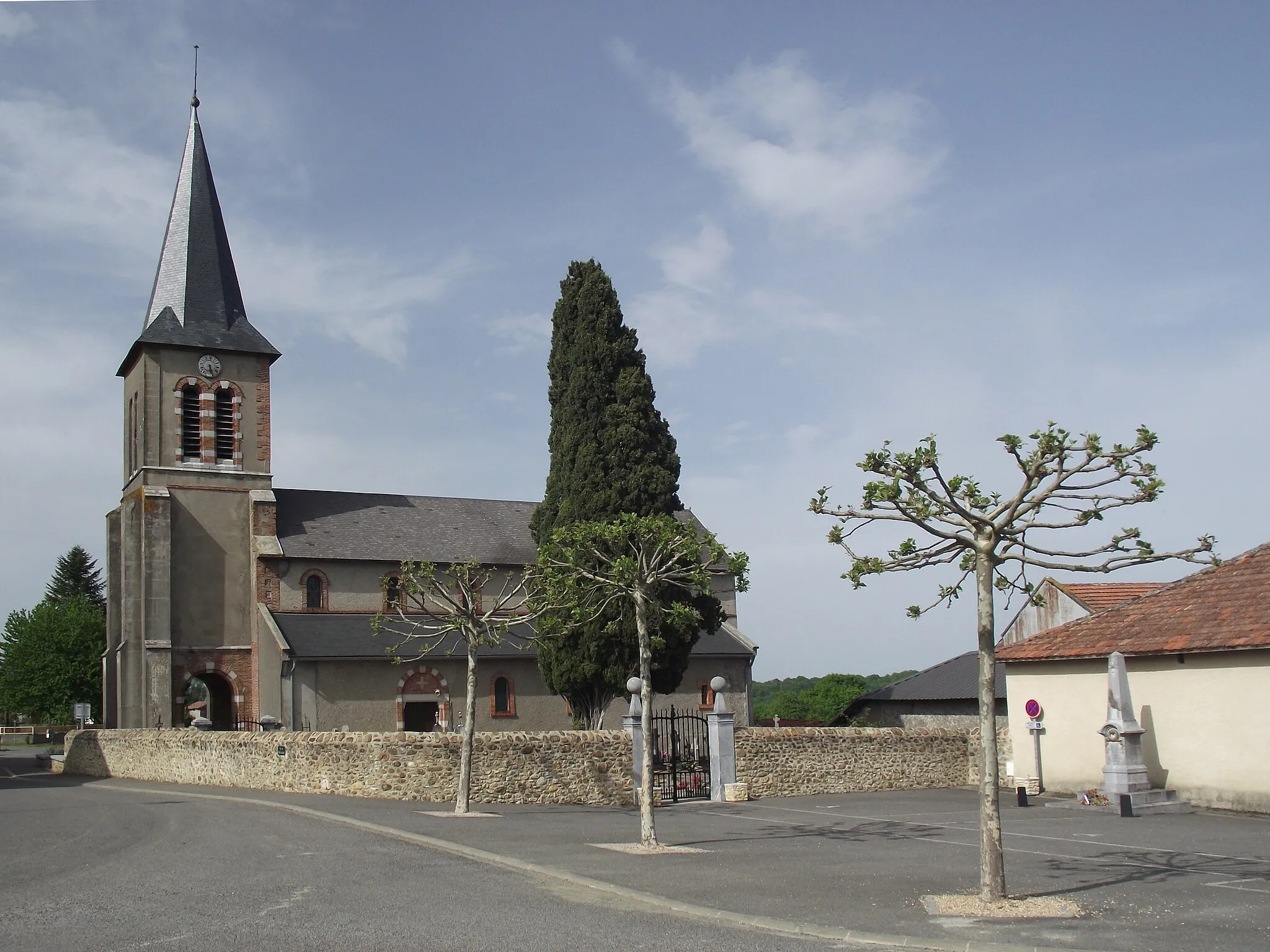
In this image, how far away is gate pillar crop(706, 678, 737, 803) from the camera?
24.3m

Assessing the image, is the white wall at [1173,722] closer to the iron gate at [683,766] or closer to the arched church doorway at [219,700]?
the iron gate at [683,766]

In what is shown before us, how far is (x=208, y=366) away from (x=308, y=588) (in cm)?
892

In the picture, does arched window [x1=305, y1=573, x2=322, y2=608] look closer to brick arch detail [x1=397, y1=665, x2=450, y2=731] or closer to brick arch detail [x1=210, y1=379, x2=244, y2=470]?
brick arch detail [x1=397, y1=665, x2=450, y2=731]

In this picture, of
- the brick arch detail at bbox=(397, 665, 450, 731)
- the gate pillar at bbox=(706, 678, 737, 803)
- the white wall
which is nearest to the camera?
the white wall

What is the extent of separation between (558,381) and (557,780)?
15105mm

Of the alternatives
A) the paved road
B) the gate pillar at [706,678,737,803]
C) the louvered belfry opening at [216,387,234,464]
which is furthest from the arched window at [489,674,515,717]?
the paved road

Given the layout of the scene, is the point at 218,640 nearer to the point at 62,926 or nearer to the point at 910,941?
the point at 62,926

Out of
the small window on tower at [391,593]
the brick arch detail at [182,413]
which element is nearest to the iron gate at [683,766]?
the small window on tower at [391,593]

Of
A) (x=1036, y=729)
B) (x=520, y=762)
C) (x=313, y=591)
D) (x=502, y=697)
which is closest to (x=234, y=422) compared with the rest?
(x=313, y=591)

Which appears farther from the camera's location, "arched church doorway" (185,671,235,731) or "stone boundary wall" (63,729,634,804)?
"arched church doorway" (185,671,235,731)

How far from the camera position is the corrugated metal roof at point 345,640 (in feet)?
127

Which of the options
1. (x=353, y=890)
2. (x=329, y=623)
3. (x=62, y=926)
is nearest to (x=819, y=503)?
(x=353, y=890)

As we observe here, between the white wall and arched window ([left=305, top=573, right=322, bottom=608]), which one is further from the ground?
arched window ([left=305, top=573, right=322, bottom=608])

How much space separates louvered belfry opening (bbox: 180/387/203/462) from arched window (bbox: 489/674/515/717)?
13.4m
